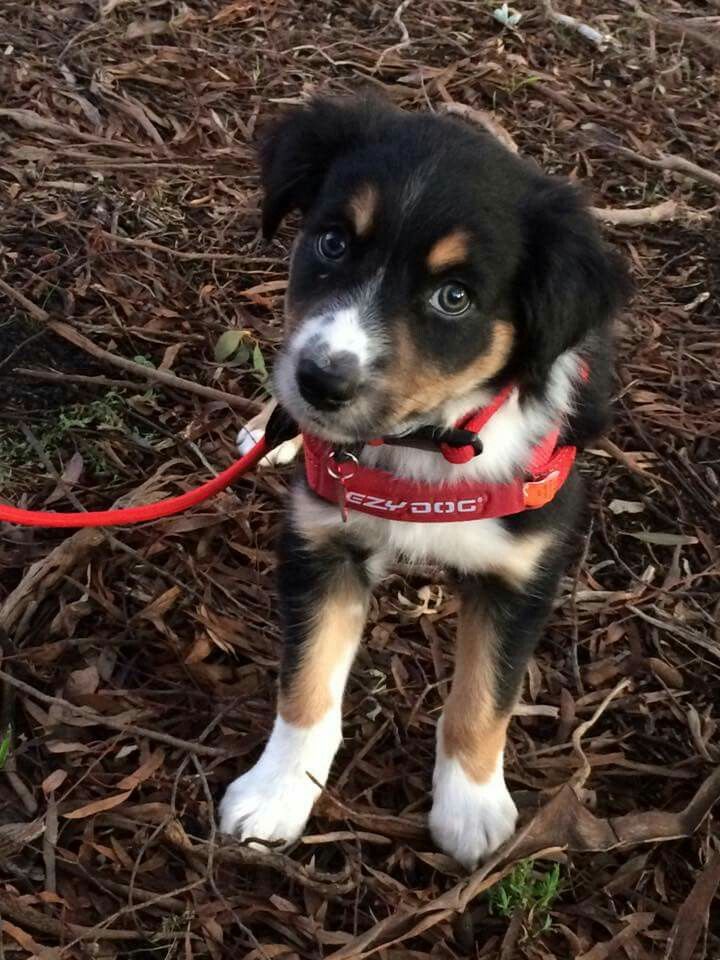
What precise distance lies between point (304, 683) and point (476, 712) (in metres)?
0.44

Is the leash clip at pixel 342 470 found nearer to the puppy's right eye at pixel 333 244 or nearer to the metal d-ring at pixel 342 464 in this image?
the metal d-ring at pixel 342 464

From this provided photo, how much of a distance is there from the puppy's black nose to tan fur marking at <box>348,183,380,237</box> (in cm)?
30

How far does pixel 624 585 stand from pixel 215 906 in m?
1.62

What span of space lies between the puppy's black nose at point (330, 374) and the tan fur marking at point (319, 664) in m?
0.71

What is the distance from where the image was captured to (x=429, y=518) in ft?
7.77

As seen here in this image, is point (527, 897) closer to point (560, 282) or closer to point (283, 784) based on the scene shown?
point (283, 784)

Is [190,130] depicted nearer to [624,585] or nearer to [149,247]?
[149,247]

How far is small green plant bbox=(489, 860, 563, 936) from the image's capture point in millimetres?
2346

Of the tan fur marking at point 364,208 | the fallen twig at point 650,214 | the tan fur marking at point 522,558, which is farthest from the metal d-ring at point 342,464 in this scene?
the fallen twig at point 650,214

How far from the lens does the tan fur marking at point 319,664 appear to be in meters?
2.53

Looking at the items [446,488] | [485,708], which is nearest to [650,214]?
[446,488]

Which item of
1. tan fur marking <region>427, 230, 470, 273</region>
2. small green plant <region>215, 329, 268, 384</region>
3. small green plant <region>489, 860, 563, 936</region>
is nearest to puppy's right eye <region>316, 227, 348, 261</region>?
tan fur marking <region>427, 230, 470, 273</region>

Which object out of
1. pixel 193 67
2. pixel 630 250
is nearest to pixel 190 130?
pixel 193 67

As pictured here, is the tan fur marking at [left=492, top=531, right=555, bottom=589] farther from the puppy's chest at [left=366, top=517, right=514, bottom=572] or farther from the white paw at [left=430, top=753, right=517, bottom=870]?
the white paw at [left=430, top=753, right=517, bottom=870]
